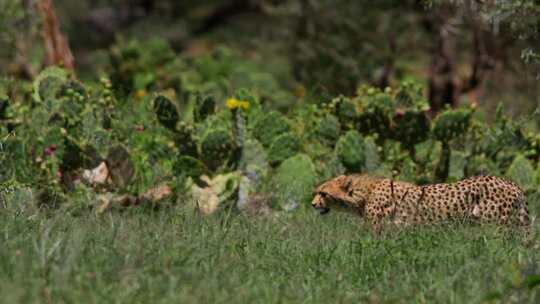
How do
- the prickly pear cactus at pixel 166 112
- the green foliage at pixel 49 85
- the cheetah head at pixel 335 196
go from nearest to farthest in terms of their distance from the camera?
the cheetah head at pixel 335 196 → the prickly pear cactus at pixel 166 112 → the green foliage at pixel 49 85

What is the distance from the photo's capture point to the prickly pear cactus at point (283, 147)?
9.15 meters

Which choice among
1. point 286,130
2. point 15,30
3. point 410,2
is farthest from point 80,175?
point 410,2

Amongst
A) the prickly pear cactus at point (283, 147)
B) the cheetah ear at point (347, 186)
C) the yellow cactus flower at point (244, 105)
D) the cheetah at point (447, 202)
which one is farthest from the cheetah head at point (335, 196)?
the yellow cactus flower at point (244, 105)

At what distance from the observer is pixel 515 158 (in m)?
9.12

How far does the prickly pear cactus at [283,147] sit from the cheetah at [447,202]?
176 centimetres

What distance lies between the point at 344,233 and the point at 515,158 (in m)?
2.69

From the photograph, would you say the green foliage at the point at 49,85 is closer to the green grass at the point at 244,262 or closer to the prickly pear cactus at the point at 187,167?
the prickly pear cactus at the point at 187,167

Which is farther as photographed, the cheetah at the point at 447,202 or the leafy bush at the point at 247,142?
the leafy bush at the point at 247,142

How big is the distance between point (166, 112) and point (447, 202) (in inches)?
108

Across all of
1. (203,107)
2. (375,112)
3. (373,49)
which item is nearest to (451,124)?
(375,112)

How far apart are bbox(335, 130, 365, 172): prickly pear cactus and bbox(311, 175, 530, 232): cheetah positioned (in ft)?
4.18

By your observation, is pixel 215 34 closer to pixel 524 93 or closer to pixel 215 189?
pixel 524 93

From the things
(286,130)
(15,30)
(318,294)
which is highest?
(15,30)

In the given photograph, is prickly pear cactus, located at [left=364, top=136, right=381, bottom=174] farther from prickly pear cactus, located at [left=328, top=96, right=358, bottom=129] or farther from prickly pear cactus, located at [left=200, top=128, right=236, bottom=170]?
prickly pear cactus, located at [left=200, top=128, right=236, bottom=170]
